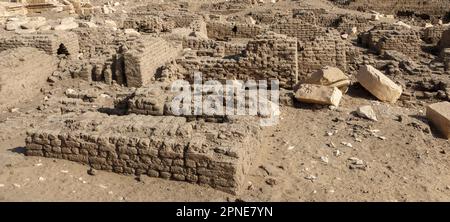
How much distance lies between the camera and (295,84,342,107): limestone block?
776cm

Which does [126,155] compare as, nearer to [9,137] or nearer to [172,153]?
[172,153]

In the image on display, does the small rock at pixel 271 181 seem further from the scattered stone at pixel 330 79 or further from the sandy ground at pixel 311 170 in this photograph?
the scattered stone at pixel 330 79

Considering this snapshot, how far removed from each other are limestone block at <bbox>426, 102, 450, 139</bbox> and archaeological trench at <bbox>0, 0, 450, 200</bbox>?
24 mm

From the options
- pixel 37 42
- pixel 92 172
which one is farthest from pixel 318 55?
pixel 37 42

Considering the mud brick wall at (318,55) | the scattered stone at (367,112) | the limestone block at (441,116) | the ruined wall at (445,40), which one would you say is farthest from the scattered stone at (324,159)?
the ruined wall at (445,40)

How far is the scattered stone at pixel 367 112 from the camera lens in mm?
7417

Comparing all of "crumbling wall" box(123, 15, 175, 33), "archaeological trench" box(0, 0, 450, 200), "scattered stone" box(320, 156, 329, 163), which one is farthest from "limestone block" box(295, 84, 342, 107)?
"crumbling wall" box(123, 15, 175, 33)

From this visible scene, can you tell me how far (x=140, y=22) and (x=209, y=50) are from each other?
6.05 m

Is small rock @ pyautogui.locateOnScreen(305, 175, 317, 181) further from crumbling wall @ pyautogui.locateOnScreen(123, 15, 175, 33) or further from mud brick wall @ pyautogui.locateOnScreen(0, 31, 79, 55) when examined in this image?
crumbling wall @ pyautogui.locateOnScreen(123, 15, 175, 33)

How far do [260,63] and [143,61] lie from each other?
2.76 metres

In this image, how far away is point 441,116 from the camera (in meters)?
7.16

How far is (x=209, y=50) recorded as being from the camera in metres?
11.2

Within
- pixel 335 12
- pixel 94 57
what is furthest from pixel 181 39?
pixel 335 12

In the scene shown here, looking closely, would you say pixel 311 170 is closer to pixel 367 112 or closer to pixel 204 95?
pixel 367 112
